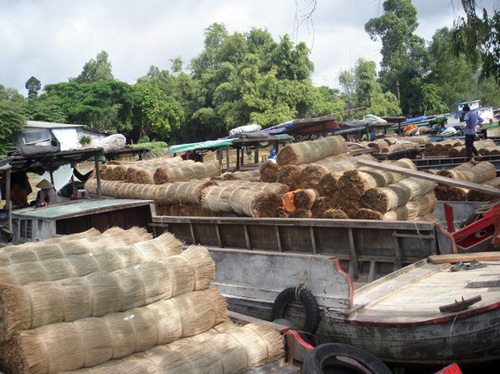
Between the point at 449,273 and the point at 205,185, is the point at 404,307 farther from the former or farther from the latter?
the point at 205,185

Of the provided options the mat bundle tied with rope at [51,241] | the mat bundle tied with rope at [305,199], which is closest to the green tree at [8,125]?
the mat bundle tied with rope at [305,199]

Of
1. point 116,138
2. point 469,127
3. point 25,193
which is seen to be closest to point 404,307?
point 25,193

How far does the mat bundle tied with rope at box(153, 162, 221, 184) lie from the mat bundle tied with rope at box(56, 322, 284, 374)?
763 centimetres

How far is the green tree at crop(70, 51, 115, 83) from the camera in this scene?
71000 mm

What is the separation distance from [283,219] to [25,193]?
5.97 metres

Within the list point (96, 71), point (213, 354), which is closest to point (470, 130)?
point (213, 354)

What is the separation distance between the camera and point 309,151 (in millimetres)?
12227

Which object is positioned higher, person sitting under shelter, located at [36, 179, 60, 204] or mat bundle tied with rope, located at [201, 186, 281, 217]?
person sitting under shelter, located at [36, 179, 60, 204]

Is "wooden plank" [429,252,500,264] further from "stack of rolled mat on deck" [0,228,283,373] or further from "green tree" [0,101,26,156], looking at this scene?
"green tree" [0,101,26,156]

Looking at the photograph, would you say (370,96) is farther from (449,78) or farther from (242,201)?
(242,201)

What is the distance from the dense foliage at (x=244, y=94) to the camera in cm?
4503

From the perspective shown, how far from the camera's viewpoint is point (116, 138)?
21.4 metres

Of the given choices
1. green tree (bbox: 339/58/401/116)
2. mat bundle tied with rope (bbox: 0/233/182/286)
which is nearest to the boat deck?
mat bundle tied with rope (bbox: 0/233/182/286)

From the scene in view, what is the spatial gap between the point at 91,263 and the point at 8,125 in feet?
115
